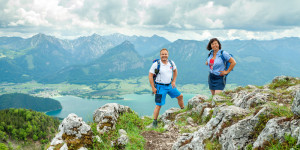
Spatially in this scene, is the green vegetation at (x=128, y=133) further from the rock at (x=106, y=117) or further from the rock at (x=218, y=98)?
the rock at (x=218, y=98)

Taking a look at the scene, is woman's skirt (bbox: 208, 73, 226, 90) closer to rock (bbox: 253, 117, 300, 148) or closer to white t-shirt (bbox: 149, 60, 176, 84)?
white t-shirt (bbox: 149, 60, 176, 84)

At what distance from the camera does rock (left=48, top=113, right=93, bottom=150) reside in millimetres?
6645

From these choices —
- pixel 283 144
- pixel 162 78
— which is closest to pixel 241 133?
pixel 283 144

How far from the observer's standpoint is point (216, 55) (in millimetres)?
10008

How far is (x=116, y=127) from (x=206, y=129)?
434cm

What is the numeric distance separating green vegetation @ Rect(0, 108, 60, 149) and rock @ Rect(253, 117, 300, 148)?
90.6m

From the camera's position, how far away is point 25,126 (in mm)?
87250

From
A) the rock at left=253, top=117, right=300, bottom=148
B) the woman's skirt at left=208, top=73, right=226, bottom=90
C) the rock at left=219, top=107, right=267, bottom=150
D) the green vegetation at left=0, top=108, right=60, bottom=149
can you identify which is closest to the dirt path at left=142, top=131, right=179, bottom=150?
the rock at left=219, top=107, right=267, bottom=150

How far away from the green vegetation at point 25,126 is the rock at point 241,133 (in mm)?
89774

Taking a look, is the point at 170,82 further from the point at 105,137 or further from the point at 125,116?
the point at 105,137

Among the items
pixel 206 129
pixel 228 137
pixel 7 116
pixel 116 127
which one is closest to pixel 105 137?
pixel 116 127

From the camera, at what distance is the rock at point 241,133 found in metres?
4.33

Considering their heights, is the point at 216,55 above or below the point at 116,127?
above

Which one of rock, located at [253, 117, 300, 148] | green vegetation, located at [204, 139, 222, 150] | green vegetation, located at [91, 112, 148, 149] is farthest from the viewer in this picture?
green vegetation, located at [91, 112, 148, 149]
